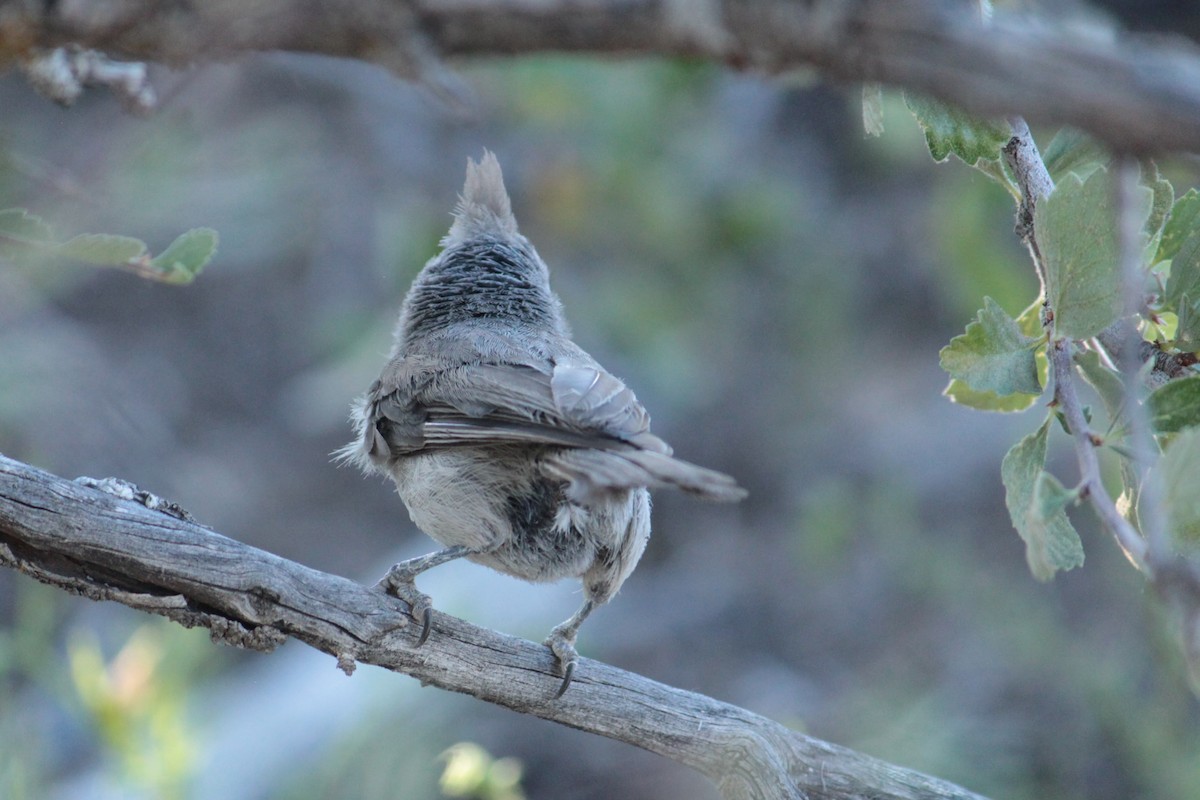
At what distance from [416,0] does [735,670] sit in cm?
650

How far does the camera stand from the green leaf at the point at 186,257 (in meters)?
2.69

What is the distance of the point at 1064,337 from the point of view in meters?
2.38

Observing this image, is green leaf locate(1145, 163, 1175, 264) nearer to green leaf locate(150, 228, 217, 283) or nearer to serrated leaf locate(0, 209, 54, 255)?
green leaf locate(150, 228, 217, 283)

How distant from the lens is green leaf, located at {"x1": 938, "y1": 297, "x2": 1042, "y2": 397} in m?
2.40

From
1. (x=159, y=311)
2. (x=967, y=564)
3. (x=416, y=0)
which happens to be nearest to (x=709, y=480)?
(x=416, y=0)

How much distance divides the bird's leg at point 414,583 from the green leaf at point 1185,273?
1967mm

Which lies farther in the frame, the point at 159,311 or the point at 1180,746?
the point at 159,311

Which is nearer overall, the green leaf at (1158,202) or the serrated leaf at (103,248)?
the serrated leaf at (103,248)

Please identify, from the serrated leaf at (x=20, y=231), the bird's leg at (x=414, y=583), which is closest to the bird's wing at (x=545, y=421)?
the bird's leg at (x=414, y=583)

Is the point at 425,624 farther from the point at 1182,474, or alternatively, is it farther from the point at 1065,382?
the point at 1182,474

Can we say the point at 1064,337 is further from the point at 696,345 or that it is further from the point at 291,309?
the point at 291,309

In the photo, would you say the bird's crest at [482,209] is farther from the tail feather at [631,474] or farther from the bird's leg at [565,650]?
the bird's leg at [565,650]

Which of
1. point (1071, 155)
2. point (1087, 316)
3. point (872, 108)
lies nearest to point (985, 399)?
point (1087, 316)

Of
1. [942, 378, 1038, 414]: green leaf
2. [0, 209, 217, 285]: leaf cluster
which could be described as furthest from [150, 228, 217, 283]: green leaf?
[942, 378, 1038, 414]: green leaf
